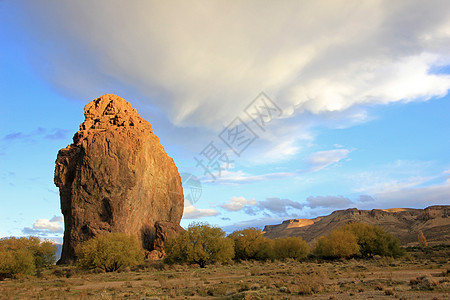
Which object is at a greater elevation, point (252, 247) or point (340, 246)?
point (252, 247)

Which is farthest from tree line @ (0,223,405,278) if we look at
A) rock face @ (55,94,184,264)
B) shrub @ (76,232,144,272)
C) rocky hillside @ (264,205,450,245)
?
rocky hillside @ (264,205,450,245)

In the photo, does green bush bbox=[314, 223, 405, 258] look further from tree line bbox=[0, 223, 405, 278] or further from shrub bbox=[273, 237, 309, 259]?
shrub bbox=[273, 237, 309, 259]

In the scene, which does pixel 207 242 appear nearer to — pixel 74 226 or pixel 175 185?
pixel 74 226

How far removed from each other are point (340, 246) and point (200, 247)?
20508 mm

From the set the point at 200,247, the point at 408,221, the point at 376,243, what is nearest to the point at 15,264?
the point at 200,247

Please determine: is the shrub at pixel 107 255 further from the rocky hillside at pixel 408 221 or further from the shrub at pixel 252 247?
the rocky hillside at pixel 408 221

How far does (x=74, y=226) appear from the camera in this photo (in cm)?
5678

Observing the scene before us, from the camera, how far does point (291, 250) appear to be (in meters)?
50.2

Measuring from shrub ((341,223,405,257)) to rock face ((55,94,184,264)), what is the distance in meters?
41.0

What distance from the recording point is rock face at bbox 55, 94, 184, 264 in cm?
5747

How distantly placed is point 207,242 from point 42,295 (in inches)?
988

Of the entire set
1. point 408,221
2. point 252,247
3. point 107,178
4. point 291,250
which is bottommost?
point 291,250

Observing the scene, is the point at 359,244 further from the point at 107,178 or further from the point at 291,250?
the point at 107,178

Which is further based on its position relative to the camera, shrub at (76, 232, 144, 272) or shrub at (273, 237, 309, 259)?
shrub at (273, 237, 309, 259)
